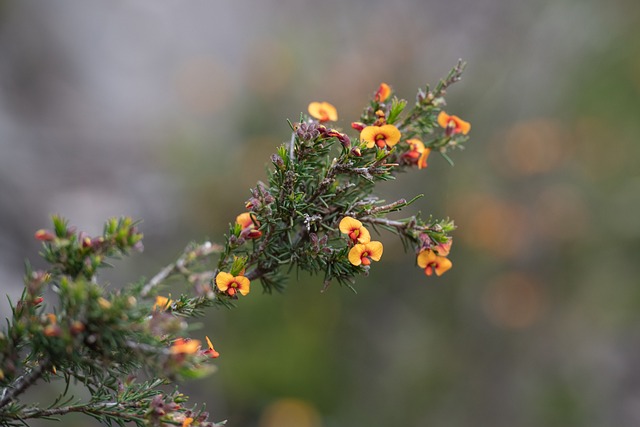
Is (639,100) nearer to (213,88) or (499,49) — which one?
(499,49)

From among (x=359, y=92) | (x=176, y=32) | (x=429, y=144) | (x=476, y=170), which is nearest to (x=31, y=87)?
(x=176, y=32)

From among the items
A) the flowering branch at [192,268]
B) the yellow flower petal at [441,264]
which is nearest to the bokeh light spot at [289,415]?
the flowering branch at [192,268]

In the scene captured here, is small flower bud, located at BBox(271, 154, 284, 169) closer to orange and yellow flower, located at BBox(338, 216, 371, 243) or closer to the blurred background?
orange and yellow flower, located at BBox(338, 216, 371, 243)

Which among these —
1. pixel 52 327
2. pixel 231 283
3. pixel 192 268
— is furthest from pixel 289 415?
pixel 52 327

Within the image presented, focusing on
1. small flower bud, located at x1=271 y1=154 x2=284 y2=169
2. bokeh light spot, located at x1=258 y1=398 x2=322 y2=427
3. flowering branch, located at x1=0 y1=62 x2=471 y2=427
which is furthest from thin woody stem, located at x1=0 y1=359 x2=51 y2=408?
bokeh light spot, located at x1=258 y1=398 x2=322 y2=427

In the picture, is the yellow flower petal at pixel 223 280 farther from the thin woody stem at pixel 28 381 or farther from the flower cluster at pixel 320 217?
the thin woody stem at pixel 28 381

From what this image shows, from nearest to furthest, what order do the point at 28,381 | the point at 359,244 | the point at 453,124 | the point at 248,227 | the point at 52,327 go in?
1. the point at 52,327
2. the point at 28,381
3. the point at 359,244
4. the point at 248,227
5. the point at 453,124

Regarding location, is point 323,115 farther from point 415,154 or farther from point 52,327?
point 52,327
